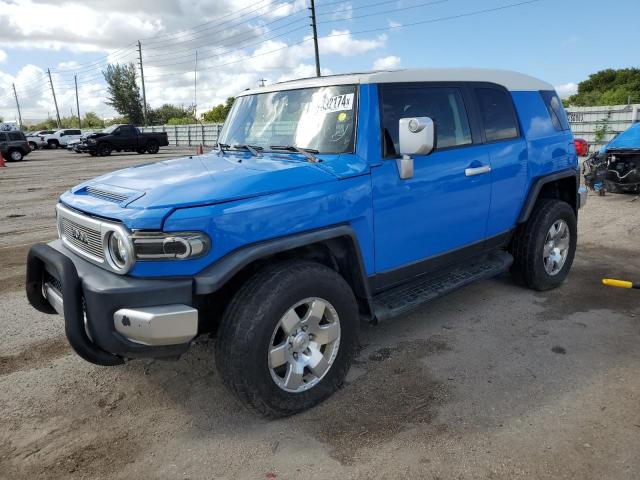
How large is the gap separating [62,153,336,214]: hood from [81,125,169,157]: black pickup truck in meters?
27.5

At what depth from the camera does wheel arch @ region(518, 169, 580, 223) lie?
454cm

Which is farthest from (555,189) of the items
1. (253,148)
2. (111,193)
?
(111,193)

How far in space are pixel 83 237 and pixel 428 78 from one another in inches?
103

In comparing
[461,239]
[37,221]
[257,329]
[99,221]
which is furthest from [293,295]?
[37,221]

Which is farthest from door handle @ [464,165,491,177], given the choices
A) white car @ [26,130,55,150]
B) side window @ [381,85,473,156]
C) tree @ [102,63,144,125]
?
tree @ [102,63,144,125]

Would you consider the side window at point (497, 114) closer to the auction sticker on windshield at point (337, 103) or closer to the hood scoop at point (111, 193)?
the auction sticker on windshield at point (337, 103)

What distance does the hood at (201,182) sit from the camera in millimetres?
2650

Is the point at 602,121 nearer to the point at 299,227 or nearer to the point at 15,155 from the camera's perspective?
the point at 299,227

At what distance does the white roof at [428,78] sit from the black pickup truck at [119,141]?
88.0 feet

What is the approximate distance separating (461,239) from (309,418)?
1.88 meters

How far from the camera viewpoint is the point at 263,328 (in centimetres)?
268

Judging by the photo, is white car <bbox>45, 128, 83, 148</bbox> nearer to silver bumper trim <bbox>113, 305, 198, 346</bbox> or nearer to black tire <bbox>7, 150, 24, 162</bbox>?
black tire <bbox>7, 150, 24, 162</bbox>

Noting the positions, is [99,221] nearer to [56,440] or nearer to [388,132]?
[56,440]

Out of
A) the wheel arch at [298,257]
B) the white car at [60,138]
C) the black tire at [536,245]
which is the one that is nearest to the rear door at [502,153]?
the black tire at [536,245]
